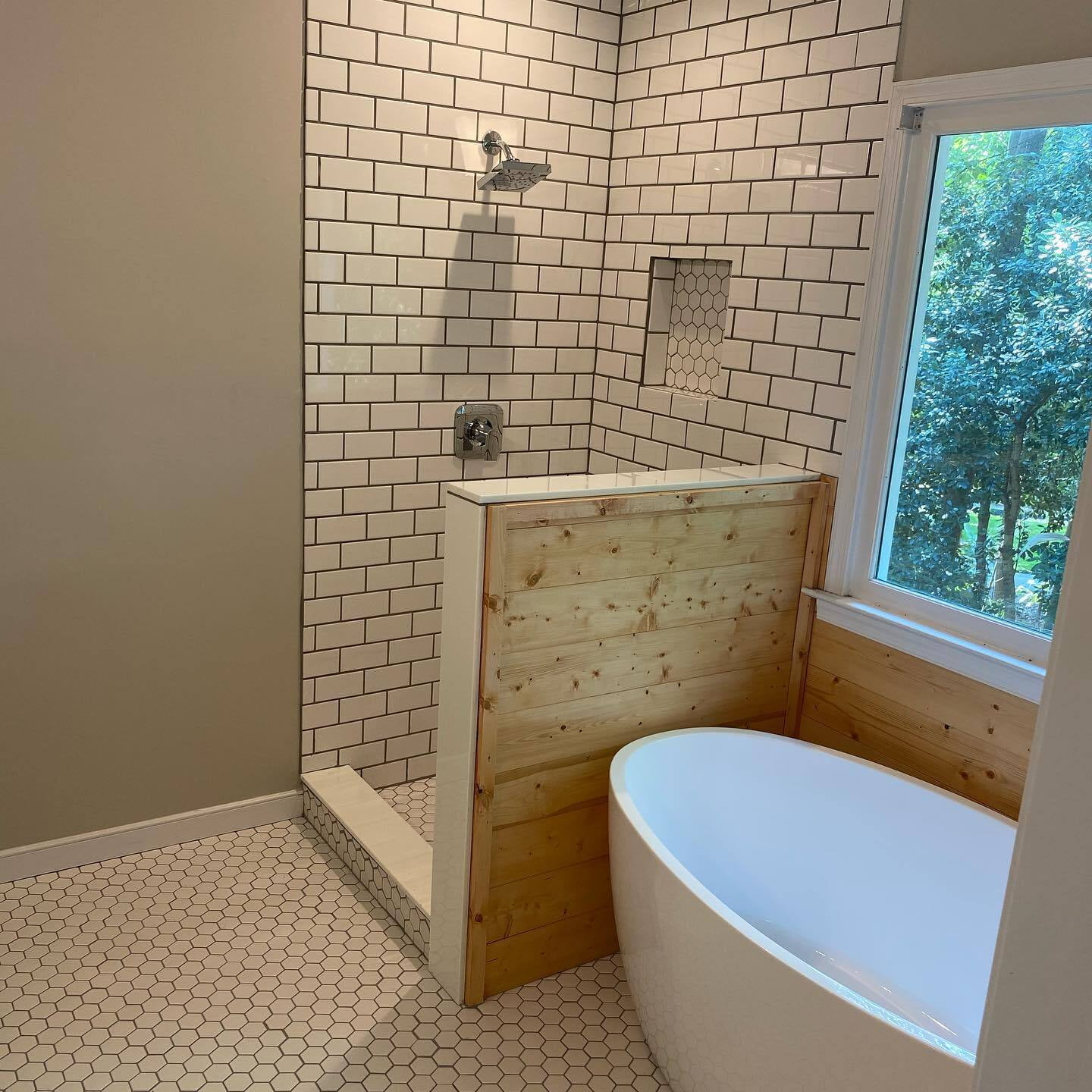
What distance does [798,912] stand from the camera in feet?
8.66

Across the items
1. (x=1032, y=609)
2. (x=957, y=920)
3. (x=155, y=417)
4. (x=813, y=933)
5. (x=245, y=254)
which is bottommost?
(x=813, y=933)

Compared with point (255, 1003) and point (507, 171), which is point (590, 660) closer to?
point (255, 1003)

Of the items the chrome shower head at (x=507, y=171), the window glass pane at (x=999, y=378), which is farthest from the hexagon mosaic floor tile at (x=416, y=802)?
the chrome shower head at (x=507, y=171)

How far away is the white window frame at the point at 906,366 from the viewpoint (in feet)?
7.72

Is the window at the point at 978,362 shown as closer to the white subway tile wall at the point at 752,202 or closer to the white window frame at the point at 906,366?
the white window frame at the point at 906,366

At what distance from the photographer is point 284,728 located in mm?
3367

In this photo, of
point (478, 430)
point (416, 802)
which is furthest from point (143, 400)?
point (416, 802)

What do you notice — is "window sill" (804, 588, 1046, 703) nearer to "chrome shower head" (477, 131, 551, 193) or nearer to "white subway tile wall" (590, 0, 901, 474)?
"white subway tile wall" (590, 0, 901, 474)

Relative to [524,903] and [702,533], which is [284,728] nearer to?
[524,903]

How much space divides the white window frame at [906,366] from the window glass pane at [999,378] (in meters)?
0.03

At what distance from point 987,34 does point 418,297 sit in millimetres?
1738

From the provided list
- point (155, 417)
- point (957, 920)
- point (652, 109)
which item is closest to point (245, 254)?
point (155, 417)

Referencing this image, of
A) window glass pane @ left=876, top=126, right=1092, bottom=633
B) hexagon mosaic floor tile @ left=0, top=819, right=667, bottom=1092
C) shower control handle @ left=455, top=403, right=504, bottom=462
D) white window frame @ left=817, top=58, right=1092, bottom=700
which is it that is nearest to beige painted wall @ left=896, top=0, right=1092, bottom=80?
white window frame @ left=817, top=58, right=1092, bottom=700

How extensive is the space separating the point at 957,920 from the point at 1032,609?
746 millimetres
